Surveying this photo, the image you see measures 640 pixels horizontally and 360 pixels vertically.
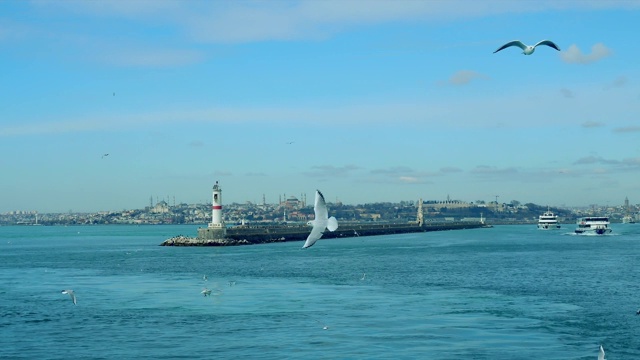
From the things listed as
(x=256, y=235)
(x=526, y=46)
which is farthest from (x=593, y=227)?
(x=526, y=46)

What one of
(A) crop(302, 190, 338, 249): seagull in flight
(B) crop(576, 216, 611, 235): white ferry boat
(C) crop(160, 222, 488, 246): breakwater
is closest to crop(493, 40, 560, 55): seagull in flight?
(A) crop(302, 190, 338, 249): seagull in flight

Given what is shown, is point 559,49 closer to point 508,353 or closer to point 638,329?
point 508,353

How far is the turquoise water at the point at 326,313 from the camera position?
27.1 m

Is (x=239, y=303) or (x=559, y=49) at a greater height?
(x=559, y=49)

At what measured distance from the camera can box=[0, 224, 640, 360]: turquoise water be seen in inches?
1067

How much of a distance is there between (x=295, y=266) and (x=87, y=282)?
17465 millimetres

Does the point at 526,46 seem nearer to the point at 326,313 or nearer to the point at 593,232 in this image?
the point at 326,313

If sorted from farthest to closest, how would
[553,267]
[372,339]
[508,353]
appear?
[553,267]
[372,339]
[508,353]

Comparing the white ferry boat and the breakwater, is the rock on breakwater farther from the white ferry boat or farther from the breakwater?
the white ferry boat

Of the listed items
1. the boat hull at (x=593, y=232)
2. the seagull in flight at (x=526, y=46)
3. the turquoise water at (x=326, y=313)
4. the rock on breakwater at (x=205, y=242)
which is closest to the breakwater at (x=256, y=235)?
the rock on breakwater at (x=205, y=242)

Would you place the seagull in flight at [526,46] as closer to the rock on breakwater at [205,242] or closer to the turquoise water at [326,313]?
the turquoise water at [326,313]

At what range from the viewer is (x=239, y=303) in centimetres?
3888

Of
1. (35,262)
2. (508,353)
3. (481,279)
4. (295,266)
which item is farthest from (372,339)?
(35,262)

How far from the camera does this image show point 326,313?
34.5m
